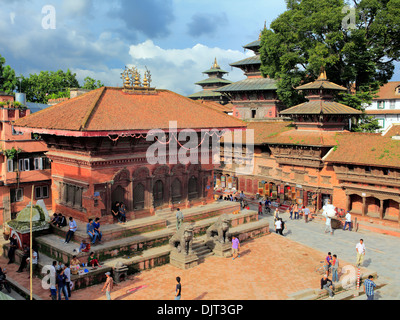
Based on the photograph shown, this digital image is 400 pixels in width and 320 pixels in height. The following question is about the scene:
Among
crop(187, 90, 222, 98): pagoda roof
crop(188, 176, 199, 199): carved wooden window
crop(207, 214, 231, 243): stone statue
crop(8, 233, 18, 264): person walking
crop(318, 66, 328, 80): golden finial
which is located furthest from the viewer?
crop(187, 90, 222, 98): pagoda roof

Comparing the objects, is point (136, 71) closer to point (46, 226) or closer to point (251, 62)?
point (46, 226)

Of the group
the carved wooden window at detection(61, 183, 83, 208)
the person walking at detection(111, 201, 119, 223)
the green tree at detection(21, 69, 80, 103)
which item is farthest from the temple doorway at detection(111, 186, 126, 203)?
the green tree at detection(21, 69, 80, 103)

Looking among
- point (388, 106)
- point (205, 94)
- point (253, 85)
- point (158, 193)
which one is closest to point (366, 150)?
point (158, 193)

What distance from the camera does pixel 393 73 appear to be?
37344 mm

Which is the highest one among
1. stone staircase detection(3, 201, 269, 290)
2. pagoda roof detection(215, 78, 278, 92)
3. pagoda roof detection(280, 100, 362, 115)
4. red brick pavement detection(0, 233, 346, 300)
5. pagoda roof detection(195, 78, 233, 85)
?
pagoda roof detection(195, 78, 233, 85)

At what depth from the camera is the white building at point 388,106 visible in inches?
2122

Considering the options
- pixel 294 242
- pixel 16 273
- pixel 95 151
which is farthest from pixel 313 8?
pixel 16 273

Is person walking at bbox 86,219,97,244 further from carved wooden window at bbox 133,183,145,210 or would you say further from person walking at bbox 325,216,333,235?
person walking at bbox 325,216,333,235

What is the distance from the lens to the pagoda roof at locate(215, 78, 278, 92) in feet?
148

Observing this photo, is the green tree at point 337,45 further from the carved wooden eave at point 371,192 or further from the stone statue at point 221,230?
the stone statue at point 221,230

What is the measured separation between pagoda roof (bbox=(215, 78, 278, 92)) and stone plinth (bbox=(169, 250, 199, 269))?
1200 inches

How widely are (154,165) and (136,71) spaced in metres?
5.77

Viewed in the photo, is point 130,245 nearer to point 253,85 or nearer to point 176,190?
point 176,190

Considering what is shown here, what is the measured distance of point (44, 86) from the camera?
54281 millimetres
